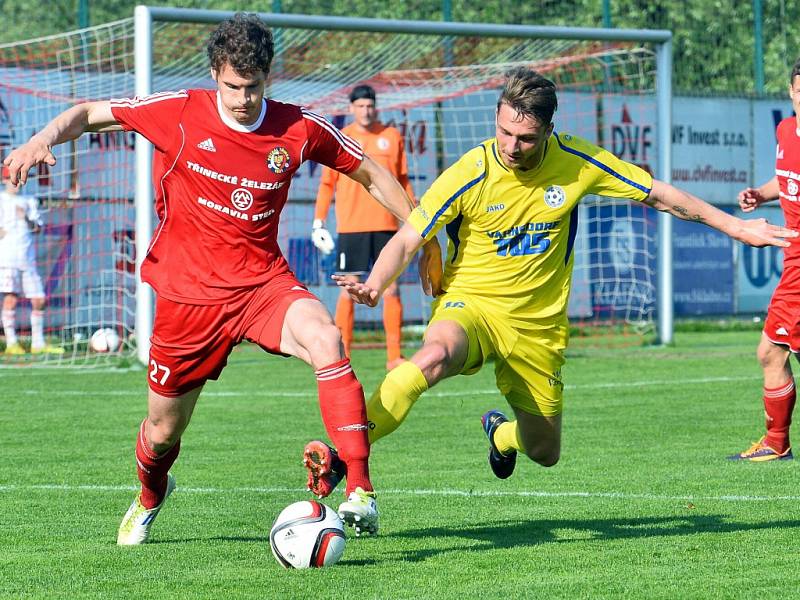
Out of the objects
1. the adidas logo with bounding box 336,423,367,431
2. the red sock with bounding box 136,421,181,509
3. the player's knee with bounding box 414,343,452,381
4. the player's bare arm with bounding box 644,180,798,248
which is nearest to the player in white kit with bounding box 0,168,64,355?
the red sock with bounding box 136,421,181,509

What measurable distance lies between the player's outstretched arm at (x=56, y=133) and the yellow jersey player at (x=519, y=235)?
127 centimetres

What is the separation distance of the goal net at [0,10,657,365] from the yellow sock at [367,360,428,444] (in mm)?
7977

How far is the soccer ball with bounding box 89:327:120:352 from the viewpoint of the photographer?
1463cm

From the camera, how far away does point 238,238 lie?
5.73m

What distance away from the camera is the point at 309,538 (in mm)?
5141

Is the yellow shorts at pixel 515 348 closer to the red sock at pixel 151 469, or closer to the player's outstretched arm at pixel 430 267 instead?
the player's outstretched arm at pixel 430 267

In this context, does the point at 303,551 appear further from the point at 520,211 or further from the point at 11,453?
the point at 11,453

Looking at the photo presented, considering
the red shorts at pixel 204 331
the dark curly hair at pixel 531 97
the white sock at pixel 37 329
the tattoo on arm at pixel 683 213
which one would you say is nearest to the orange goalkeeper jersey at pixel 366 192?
the white sock at pixel 37 329

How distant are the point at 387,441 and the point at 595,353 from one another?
690 centimetres

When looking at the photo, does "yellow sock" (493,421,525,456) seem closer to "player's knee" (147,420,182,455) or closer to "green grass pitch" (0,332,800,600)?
"green grass pitch" (0,332,800,600)

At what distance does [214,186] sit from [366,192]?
7.23m

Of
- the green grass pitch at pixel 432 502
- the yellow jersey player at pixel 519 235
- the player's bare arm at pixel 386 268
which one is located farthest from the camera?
the yellow jersey player at pixel 519 235

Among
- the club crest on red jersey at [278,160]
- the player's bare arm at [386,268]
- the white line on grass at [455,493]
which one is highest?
the club crest on red jersey at [278,160]

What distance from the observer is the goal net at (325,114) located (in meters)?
15.1
